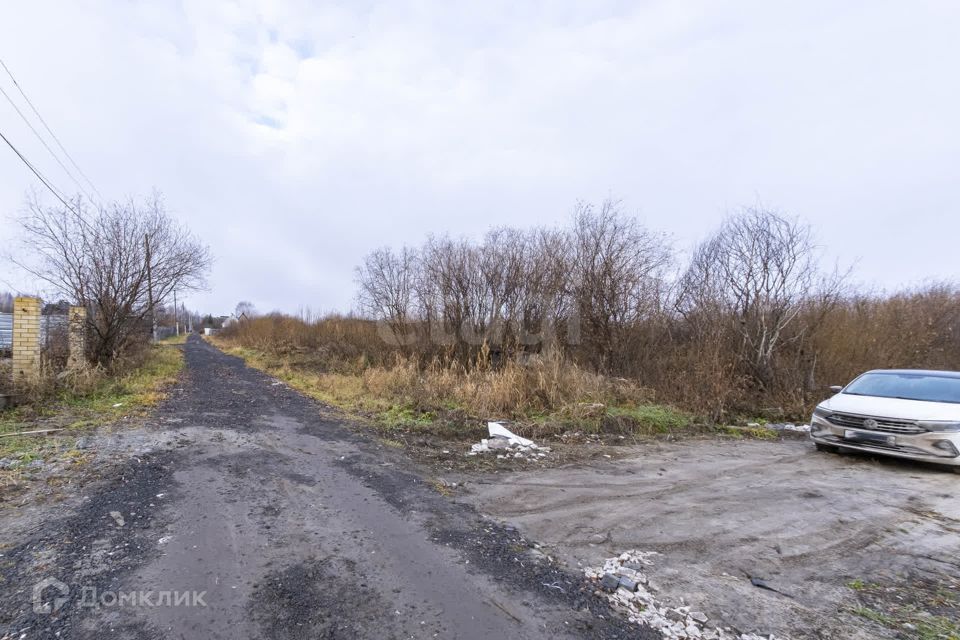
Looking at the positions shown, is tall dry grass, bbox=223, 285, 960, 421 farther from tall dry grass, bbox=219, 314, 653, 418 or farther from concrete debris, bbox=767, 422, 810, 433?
concrete debris, bbox=767, 422, 810, 433

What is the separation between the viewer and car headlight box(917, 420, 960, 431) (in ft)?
19.1

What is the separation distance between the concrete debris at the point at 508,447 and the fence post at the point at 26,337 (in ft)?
30.4

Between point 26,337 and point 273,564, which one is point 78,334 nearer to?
point 26,337

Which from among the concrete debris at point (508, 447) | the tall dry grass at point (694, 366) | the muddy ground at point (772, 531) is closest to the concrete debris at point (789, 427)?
the tall dry grass at point (694, 366)

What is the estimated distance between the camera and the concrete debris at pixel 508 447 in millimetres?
6309

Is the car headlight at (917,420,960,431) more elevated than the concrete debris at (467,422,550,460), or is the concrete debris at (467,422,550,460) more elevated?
the car headlight at (917,420,960,431)

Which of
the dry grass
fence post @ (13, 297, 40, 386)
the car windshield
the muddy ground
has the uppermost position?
fence post @ (13, 297, 40, 386)

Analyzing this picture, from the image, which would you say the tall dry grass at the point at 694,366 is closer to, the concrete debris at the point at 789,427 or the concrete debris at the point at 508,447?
the concrete debris at the point at 789,427

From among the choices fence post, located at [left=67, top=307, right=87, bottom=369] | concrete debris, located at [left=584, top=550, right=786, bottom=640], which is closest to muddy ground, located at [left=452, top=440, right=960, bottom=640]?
concrete debris, located at [left=584, top=550, right=786, bottom=640]

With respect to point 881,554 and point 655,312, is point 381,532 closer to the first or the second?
point 881,554

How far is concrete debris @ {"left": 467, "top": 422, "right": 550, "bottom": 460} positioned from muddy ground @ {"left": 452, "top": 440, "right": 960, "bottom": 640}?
2.47ft

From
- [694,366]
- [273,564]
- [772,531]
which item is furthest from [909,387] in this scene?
[273,564]

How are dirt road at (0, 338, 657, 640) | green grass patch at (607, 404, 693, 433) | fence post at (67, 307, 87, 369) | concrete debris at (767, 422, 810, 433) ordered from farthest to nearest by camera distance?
1. fence post at (67, 307, 87, 369)
2. concrete debris at (767, 422, 810, 433)
3. green grass patch at (607, 404, 693, 433)
4. dirt road at (0, 338, 657, 640)

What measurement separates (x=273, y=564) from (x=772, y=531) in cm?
425
